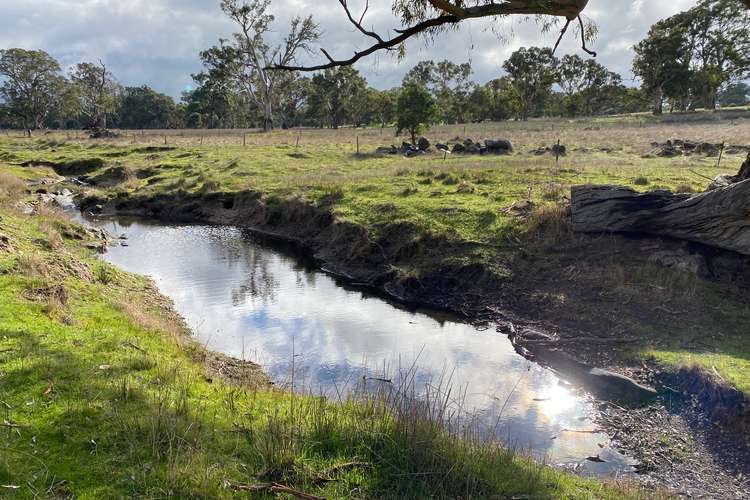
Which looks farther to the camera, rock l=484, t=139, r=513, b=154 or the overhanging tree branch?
rock l=484, t=139, r=513, b=154

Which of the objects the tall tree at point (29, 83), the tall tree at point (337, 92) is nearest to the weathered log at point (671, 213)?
the tall tree at point (337, 92)

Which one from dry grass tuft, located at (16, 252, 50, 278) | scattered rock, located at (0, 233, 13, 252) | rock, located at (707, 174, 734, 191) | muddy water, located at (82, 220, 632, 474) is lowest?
muddy water, located at (82, 220, 632, 474)

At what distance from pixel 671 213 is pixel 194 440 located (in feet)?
41.4

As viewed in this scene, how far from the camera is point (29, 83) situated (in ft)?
273

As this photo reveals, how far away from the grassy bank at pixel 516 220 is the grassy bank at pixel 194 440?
6297 mm

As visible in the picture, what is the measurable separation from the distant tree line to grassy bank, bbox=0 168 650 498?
60.1 metres

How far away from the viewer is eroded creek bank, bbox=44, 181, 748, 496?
8133 millimetres

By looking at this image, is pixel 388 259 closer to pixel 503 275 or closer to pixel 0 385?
pixel 503 275

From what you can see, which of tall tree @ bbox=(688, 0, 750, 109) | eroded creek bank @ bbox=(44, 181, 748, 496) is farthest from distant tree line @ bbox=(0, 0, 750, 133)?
eroded creek bank @ bbox=(44, 181, 748, 496)

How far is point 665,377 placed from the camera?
33.6 ft

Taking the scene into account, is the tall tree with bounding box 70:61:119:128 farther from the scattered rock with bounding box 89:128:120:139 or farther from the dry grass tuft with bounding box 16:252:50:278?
the dry grass tuft with bounding box 16:252:50:278

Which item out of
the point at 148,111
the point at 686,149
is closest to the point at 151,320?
the point at 686,149

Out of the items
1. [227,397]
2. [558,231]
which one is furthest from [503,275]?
[227,397]

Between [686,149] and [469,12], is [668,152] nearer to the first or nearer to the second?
[686,149]
